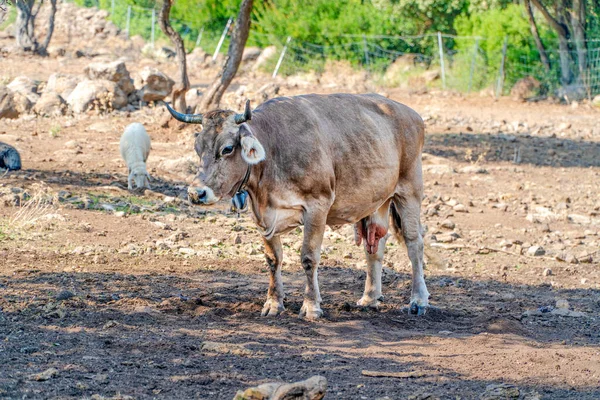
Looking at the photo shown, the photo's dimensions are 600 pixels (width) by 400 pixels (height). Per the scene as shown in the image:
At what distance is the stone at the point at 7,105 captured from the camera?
22.0 m

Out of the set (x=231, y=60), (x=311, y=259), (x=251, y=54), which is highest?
(x=231, y=60)

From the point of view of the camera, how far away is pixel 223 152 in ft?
25.2

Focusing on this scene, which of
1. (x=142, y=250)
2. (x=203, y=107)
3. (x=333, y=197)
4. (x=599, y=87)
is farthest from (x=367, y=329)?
(x=599, y=87)

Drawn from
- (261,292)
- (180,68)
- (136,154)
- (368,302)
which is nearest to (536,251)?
(368,302)

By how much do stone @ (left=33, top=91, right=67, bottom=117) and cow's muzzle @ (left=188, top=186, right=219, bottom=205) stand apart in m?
16.0

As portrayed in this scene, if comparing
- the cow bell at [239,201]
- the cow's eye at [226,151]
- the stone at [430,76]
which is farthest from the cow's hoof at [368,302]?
the stone at [430,76]

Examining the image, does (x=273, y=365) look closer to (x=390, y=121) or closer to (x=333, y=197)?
(x=333, y=197)

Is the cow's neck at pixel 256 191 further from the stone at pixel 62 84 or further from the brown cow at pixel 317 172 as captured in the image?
the stone at pixel 62 84

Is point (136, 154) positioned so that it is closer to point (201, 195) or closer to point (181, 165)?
point (181, 165)

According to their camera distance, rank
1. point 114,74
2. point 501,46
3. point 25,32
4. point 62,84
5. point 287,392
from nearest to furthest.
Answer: point 287,392 → point 114,74 → point 62,84 → point 501,46 → point 25,32

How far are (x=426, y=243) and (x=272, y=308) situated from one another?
14.3ft

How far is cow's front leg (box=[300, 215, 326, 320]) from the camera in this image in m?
8.20

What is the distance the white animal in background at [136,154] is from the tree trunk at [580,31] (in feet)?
67.6

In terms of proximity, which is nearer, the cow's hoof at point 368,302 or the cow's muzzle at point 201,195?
the cow's muzzle at point 201,195
